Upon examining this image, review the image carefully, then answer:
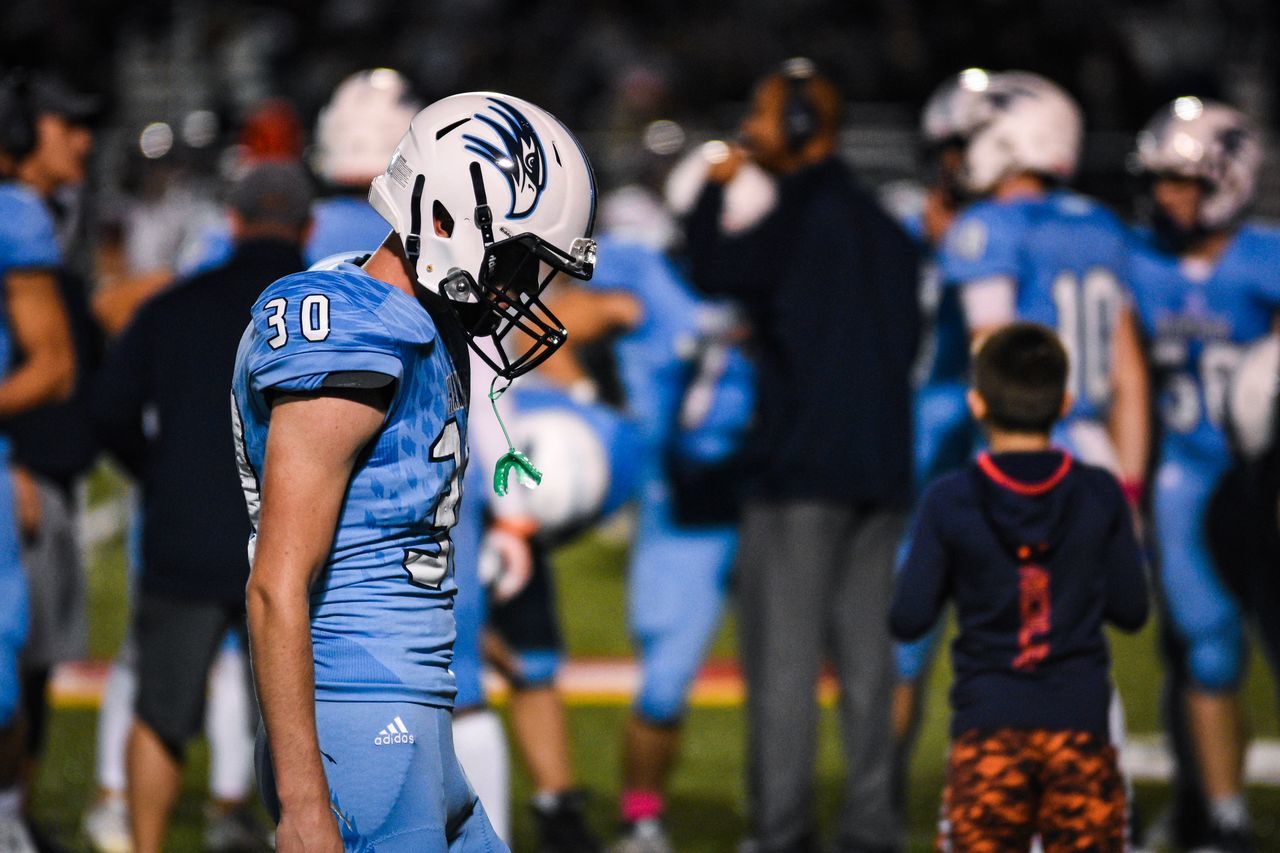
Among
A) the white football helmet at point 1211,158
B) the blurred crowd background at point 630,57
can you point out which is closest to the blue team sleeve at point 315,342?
the white football helmet at point 1211,158

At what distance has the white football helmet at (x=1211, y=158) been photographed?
16.5 feet

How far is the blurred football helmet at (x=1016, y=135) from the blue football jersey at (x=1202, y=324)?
431mm

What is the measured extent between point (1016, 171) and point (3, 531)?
294 centimetres

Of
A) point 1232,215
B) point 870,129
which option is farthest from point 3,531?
point 870,129

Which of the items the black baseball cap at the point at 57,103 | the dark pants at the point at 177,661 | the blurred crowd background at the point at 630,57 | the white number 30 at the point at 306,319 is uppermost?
the blurred crowd background at the point at 630,57

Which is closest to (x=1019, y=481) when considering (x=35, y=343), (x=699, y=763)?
(x=35, y=343)

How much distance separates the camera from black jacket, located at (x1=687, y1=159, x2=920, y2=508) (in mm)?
4605

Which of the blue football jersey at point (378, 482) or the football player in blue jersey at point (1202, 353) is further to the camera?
the football player in blue jersey at point (1202, 353)

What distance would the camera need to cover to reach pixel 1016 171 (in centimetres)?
503

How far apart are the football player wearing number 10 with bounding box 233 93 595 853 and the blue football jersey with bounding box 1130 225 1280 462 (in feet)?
9.98

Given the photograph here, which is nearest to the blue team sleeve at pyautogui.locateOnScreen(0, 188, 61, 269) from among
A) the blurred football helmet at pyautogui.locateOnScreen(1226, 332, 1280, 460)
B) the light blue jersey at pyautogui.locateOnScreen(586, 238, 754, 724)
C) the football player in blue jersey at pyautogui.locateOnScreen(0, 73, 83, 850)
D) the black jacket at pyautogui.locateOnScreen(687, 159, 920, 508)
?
the football player in blue jersey at pyautogui.locateOnScreen(0, 73, 83, 850)

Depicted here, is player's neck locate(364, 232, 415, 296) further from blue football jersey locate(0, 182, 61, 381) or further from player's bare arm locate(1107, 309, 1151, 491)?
player's bare arm locate(1107, 309, 1151, 491)

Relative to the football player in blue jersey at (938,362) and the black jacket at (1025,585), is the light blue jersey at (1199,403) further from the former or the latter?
the black jacket at (1025,585)

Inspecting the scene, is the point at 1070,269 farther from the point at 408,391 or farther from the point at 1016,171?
the point at 408,391
